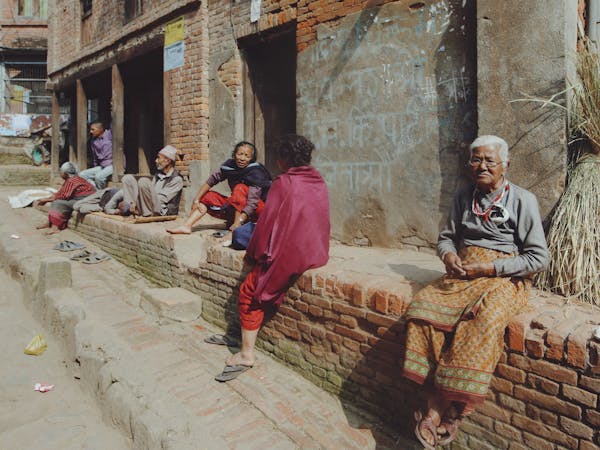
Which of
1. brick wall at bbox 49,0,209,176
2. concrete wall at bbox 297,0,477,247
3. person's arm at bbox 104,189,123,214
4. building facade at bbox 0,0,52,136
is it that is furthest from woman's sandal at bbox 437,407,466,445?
building facade at bbox 0,0,52,136

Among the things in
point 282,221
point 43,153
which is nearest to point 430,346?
point 282,221

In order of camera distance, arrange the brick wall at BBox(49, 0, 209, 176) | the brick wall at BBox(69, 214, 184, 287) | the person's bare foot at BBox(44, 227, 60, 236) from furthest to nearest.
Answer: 1. the person's bare foot at BBox(44, 227, 60, 236)
2. the brick wall at BBox(49, 0, 209, 176)
3. the brick wall at BBox(69, 214, 184, 287)

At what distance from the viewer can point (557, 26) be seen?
298 cm

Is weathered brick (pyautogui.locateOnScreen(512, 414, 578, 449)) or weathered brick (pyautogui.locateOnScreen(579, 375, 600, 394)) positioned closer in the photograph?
weathered brick (pyautogui.locateOnScreen(579, 375, 600, 394))

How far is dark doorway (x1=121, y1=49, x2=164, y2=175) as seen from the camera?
31.3 ft

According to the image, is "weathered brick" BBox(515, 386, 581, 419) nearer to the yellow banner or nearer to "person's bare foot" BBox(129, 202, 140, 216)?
"person's bare foot" BBox(129, 202, 140, 216)

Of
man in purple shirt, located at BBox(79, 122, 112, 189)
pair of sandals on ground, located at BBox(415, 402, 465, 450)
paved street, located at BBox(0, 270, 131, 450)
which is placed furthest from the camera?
man in purple shirt, located at BBox(79, 122, 112, 189)

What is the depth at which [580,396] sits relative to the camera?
6.24ft

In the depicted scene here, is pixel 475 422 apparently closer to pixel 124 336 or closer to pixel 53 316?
pixel 124 336

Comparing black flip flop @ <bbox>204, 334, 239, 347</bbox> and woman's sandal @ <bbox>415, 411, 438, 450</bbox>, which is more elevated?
woman's sandal @ <bbox>415, 411, 438, 450</bbox>

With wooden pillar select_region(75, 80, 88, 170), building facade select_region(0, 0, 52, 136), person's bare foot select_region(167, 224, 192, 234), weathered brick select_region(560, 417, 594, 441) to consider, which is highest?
building facade select_region(0, 0, 52, 136)

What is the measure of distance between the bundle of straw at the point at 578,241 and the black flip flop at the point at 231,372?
221cm

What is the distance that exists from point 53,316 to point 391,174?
3580 mm

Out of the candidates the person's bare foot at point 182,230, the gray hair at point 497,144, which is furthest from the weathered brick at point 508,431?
the person's bare foot at point 182,230
